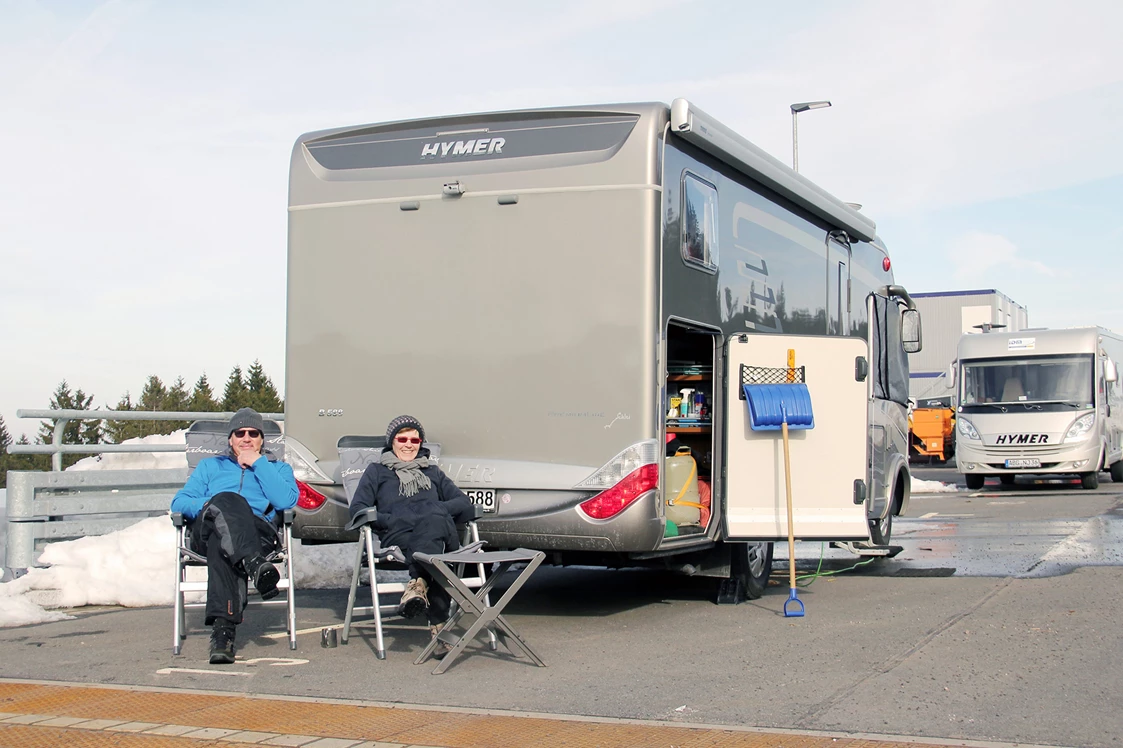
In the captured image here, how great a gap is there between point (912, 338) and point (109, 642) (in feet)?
27.6

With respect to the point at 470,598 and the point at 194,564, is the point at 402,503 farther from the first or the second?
the point at 194,564

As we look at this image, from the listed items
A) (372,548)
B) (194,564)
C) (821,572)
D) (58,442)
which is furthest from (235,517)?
(821,572)

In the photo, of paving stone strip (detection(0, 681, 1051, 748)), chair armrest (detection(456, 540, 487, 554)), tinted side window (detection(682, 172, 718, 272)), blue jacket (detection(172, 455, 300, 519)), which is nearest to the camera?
paving stone strip (detection(0, 681, 1051, 748))

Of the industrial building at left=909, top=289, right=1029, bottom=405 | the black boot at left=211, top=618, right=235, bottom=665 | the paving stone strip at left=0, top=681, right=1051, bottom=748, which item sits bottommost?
the paving stone strip at left=0, top=681, right=1051, bottom=748

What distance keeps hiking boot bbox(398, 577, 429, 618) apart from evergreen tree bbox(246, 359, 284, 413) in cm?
7403

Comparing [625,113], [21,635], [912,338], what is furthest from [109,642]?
[912,338]

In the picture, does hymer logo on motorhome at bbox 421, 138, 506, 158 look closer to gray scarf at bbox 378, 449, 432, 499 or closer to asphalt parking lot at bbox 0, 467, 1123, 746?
gray scarf at bbox 378, 449, 432, 499

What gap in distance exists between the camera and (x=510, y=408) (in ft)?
25.6

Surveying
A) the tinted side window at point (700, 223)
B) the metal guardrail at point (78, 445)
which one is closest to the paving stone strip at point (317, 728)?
the tinted side window at point (700, 223)

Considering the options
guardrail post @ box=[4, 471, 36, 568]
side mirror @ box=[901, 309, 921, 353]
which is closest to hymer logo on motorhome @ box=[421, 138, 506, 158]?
guardrail post @ box=[4, 471, 36, 568]

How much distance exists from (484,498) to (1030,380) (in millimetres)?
17670

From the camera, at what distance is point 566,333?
25.3ft

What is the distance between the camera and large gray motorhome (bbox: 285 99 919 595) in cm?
760

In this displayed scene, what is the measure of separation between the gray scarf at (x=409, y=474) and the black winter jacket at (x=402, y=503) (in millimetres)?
23
